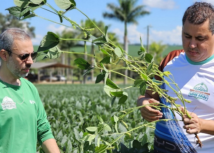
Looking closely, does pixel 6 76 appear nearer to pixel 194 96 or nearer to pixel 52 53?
pixel 52 53

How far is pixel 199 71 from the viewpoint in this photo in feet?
6.52

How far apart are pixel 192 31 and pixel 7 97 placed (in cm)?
123

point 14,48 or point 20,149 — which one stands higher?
point 14,48

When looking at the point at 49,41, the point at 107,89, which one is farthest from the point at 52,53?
the point at 107,89

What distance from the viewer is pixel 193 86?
197cm

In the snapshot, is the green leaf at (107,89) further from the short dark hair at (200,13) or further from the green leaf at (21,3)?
the short dark hair at (200,13)

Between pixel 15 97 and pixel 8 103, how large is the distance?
0.07 meters

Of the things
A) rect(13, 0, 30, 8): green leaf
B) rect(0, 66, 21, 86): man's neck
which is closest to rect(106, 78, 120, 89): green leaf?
rect(13, 0, 30, 8): green leaf

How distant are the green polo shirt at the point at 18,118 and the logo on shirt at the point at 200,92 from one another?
1071mm

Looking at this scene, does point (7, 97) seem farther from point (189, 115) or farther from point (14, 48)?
point (189, 115)

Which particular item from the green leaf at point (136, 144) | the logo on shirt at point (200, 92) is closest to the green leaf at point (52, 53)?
the logo on shirt at point (200, 92)

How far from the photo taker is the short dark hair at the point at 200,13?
1.78 metres

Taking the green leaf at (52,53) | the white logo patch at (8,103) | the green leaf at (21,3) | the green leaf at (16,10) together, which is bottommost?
the white logo patch at (8,103)

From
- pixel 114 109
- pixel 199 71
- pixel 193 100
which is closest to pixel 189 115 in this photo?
pixel 193 100
